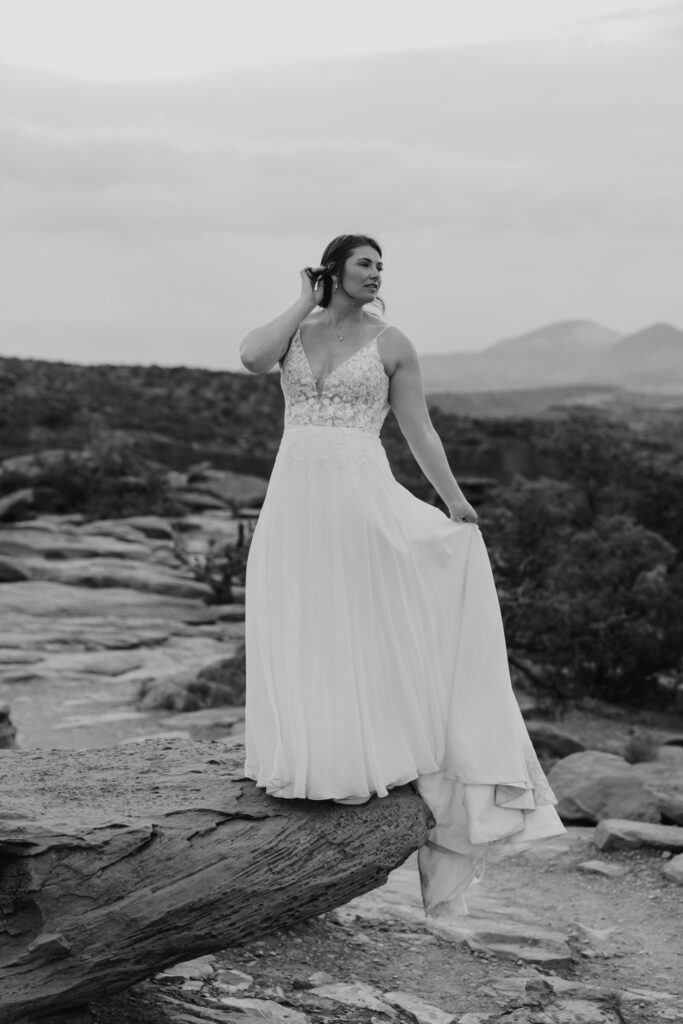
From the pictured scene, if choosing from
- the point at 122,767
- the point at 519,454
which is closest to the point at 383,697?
the point at 122,767

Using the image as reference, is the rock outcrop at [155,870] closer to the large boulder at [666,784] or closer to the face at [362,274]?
the face at [362,274]

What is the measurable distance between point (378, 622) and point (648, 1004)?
2607 millimetres

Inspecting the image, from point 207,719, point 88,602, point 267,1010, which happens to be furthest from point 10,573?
point 267,1010

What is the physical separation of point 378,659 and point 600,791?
5027 mm

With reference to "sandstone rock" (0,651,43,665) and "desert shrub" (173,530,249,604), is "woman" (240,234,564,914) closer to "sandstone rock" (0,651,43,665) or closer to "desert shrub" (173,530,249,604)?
"sandstone rock" (0,651,43,665)

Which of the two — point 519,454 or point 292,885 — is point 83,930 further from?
point 519,454

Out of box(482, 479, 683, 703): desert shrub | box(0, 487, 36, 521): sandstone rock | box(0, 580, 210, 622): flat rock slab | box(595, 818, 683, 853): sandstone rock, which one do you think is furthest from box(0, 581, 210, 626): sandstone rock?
box(595, 818, 683, 853): sandstone rock

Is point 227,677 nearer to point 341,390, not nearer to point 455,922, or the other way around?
point 455,922

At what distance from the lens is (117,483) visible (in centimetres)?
2836

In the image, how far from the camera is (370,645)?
520 cm

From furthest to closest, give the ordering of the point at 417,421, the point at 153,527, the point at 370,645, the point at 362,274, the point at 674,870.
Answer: the point at 153,527 → the point at 674,870 → the point at 417,421 → the point at 362,274 → the point at 370,645

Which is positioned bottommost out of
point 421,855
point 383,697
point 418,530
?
point 421,855

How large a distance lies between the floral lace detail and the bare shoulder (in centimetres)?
32

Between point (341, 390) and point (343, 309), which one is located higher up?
point (343, 309)
